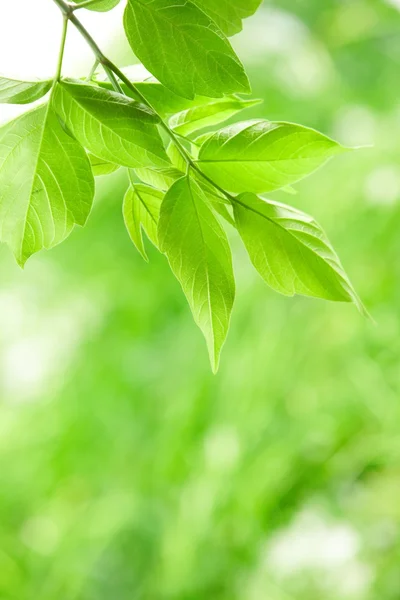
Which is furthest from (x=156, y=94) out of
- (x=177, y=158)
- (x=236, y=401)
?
(x=236, y=401)

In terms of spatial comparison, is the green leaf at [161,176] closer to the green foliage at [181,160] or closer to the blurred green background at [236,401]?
the green foliage at [181,160]

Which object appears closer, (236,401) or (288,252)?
(288,252)

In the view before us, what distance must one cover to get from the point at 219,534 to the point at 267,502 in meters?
0.09

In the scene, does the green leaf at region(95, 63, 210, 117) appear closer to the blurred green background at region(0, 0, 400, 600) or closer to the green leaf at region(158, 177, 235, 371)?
the green leaf at region(158, 177, 235, 371)

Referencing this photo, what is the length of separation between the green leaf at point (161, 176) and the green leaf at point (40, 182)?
2 centimetres

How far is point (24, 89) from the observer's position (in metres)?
0.15

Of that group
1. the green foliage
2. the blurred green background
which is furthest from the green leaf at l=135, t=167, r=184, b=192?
the blurred green background

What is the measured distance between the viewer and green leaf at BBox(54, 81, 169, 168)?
0.48 ft

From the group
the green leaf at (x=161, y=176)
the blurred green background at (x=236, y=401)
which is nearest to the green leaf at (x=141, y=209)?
the green leaf at (x=161, y=176)

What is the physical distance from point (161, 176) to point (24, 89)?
0.04 meters

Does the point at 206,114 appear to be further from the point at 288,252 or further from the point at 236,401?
the point at 236,401

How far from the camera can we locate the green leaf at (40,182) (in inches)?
5.9

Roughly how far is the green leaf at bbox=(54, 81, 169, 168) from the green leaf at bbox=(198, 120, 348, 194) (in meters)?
0.03

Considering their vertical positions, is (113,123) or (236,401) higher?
(113,123)
